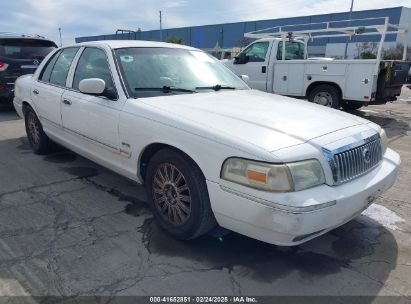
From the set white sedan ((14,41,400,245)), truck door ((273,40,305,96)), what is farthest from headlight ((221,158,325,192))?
truck door ((273,40,305,96))

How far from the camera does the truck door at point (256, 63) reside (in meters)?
10.4

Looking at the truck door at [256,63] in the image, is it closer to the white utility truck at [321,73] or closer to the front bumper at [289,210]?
the white utility truck at [321,73]

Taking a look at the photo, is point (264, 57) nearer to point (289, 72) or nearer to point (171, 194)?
point (289, 72)

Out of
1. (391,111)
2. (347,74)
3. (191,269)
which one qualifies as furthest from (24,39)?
(391,111)

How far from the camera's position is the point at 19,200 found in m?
4.02

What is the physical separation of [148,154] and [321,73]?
720 centimetres

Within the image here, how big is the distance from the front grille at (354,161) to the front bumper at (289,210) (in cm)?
→ 7

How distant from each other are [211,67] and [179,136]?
1749mm

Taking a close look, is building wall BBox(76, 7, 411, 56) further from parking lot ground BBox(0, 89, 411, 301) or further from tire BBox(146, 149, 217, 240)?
tire BBox(146, 149, 217, 240)

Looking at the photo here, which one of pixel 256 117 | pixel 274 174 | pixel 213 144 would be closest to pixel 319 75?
pixel 256 117

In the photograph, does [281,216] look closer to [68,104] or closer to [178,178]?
[178,178]

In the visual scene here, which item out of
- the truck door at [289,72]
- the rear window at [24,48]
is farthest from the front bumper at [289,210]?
the rear window at [24,48]

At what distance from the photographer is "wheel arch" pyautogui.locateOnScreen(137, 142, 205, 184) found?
2965 mm

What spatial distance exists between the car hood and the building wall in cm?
4124
